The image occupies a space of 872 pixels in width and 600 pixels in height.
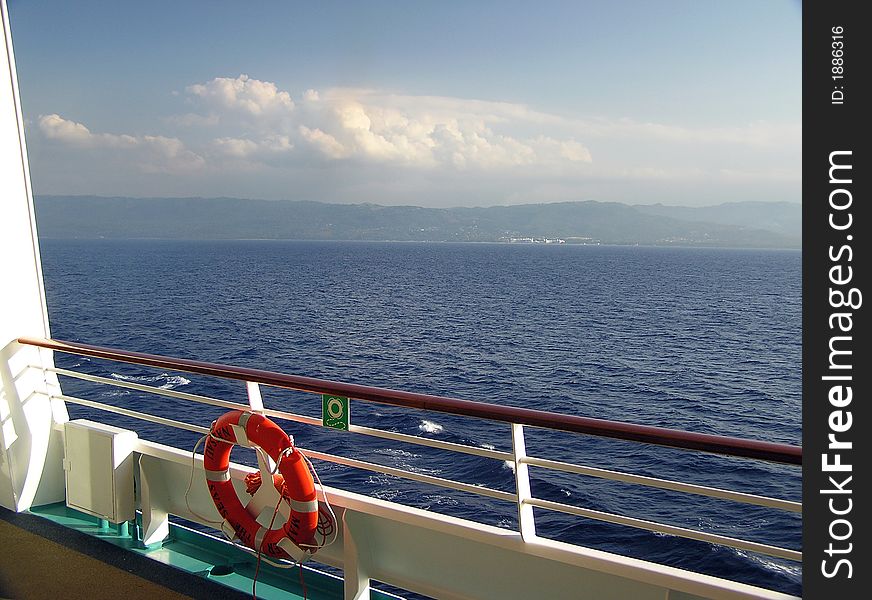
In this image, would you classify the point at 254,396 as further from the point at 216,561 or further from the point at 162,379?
the point at 162,379

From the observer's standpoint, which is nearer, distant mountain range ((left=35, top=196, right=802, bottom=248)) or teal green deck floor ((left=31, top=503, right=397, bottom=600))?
teal green deck floor ((left=31, top=503, right=397, bottom=600))

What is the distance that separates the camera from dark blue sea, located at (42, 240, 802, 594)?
11.8m

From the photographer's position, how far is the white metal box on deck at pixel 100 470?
242 cm

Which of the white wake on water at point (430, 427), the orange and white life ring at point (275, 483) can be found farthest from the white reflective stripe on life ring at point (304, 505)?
the white wake on water at point (430, 427)

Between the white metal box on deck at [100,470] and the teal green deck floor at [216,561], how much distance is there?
0.05 metres

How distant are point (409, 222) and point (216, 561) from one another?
81.4 m

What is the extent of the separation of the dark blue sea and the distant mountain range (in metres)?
15.9

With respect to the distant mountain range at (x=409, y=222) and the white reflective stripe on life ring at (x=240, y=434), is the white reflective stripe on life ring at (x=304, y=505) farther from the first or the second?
the distant mountain range at (x=409, y=222)

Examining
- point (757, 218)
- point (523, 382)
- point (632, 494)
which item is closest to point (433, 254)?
point (757, 218)

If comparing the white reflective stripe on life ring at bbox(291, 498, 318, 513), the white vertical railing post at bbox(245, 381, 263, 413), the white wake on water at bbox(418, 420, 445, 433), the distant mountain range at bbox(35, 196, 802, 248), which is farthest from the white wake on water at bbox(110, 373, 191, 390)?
the distant mountain range at bbox(35, 196, 802, 248)

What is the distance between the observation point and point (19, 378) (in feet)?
8.64

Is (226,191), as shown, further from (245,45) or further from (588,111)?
(588,111)
